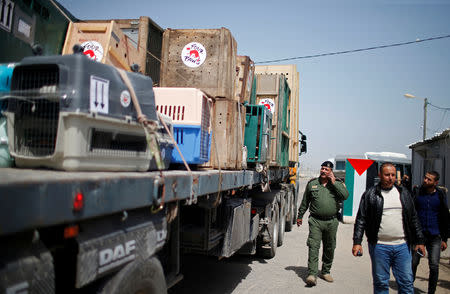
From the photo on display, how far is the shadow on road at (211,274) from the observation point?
17.5 ft

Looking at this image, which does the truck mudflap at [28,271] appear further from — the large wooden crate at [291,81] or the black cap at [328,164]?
the large wooden crate at [291,81]

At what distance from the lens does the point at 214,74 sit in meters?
4.87

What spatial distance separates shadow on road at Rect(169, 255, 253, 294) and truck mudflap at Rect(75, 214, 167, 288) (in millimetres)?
2920

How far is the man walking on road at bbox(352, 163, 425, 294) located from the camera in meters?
4.14

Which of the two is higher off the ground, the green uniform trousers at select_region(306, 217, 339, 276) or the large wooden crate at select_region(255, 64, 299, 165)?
the large wooden crate at select_region(255, 64, 299, 165)

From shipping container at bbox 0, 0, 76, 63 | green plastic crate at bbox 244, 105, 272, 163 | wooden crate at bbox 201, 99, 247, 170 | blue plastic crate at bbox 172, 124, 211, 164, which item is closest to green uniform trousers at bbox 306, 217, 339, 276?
green plastic crate at bbox 244, 105, 272, 163

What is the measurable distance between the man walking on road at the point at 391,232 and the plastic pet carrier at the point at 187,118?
6.75ft

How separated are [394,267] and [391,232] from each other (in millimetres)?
397

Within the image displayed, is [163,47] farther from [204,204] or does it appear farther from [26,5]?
[204,204]

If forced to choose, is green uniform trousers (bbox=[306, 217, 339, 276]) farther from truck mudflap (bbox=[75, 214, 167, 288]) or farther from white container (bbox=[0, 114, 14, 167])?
white container (bbox=[0, 114, 14, 167])

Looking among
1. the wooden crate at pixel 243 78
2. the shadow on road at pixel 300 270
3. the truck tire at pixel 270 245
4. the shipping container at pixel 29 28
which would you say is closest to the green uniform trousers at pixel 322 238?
the shadow on road at pixel 300 270

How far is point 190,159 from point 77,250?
205 cm

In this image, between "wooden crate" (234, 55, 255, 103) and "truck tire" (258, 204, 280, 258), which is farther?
"truck tire" (258, 204, 280, 258)

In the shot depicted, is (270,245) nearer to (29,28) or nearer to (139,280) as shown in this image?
(139,280)
